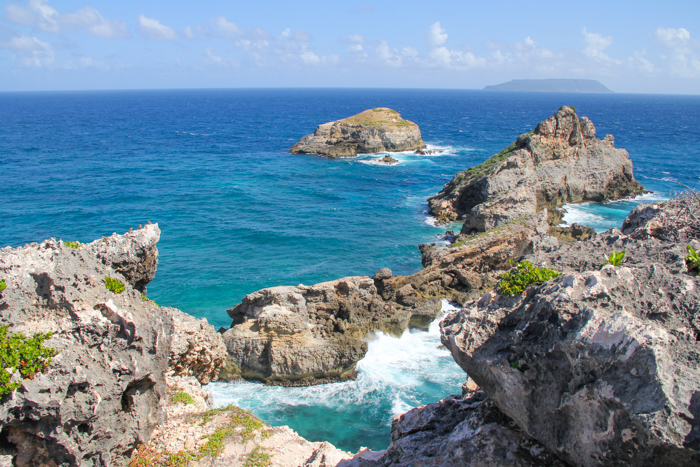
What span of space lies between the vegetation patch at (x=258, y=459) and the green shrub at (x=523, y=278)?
1072 centimetres

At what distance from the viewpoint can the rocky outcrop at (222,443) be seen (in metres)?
15.8

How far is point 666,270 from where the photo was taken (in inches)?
404

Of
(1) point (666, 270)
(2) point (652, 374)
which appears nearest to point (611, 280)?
(1) point (666, 270)

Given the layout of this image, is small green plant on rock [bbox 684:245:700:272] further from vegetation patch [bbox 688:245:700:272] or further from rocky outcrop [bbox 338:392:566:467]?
rocky outcrop [bbox 338:392:566:467]

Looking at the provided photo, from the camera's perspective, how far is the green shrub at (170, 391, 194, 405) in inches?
740

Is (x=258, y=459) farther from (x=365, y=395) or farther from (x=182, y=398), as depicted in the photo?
(x=365, y=395)

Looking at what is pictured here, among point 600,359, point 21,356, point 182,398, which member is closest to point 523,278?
point 600,359

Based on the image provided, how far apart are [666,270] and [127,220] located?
56.9m

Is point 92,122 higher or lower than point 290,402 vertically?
higher

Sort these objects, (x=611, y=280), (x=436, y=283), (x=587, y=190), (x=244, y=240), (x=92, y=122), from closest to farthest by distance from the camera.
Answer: (x=611, y=280) < (x=436, y=283) < (x=244, y=240) < (x=587, y=190) < (x=92, y=122)

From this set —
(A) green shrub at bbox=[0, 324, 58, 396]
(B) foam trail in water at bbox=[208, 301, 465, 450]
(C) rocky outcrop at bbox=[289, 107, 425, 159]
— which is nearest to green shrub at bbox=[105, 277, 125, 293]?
(A) green shrub at bbox=[0, 324, 58, 396]

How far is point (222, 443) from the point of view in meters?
16.6

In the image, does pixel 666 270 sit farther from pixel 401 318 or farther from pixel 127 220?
pixel 127 220

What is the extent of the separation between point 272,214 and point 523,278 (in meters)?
50.8
